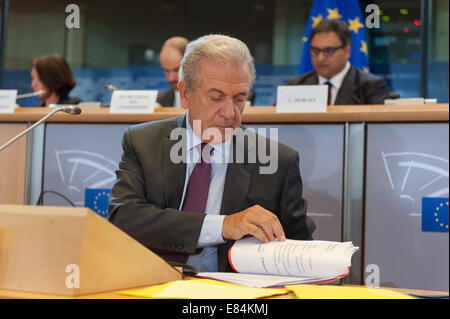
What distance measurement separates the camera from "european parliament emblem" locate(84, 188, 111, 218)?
2.58 m

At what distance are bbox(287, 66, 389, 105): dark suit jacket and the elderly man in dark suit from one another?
1.65 meters

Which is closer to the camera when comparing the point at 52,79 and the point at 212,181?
the point at 212,181

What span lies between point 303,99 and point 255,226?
53.3 inches

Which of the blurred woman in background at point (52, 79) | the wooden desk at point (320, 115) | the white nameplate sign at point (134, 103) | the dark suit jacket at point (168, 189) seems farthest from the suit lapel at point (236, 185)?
the blurred woman in background at point (52, 79)

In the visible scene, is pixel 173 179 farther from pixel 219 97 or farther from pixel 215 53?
pixel 215 53

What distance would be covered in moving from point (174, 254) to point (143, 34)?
499cm

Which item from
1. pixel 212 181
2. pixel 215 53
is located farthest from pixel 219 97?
pixel 212 181

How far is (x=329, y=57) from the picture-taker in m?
3.39

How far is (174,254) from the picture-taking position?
1469 mm

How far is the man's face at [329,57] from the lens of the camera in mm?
3385

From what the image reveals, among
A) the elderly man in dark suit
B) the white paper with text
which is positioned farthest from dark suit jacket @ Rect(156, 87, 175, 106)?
the white paper with text

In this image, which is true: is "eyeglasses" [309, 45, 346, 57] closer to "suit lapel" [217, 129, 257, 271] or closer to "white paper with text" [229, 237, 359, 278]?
"suit lapel" [217, 129, 257, 271]

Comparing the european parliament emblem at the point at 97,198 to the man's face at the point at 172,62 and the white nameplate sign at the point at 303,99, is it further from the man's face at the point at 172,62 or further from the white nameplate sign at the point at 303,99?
the man's face at the point at 172,62

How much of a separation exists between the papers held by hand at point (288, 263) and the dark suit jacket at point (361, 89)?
2.19 m
